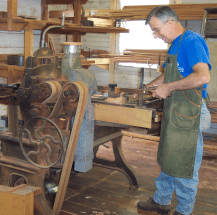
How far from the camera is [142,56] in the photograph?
4.43 m

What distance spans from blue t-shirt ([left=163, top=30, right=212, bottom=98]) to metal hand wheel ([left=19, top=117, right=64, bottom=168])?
36.3 inches

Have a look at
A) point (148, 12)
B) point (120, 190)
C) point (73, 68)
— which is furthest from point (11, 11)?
point (148, 12)

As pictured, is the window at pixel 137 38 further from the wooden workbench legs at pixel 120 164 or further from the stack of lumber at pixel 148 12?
the wooden workbench legs at pixel 120 164

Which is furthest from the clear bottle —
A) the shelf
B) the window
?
the window

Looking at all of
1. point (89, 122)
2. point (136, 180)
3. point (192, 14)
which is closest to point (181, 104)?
point (89, 122)

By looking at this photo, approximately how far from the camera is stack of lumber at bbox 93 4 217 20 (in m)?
4.02

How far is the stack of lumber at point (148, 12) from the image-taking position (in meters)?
4.02

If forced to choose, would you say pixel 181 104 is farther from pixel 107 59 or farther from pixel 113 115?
pixel 107 59

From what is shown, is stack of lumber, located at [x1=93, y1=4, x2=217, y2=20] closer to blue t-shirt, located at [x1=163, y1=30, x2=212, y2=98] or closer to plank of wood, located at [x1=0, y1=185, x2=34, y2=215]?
blue t-shirt, located at [x1=163, y1=30, x2=212, y2=98]

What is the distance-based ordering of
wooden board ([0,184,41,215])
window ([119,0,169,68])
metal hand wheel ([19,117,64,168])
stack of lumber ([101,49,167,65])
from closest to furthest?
wooden board ([0,184,41,215])
metal hand wheel ([19,117,64,168])
stack of lumber ([101,49,167,65])
window ([119,0,169,68])

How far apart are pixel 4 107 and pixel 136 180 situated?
1.62 metres

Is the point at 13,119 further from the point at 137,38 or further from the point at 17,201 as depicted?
the point at 137,38

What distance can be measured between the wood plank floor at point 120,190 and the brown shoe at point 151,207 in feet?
0.20

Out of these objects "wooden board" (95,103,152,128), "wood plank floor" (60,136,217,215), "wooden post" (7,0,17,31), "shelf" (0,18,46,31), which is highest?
"wooden post" (7,0,17,31)
